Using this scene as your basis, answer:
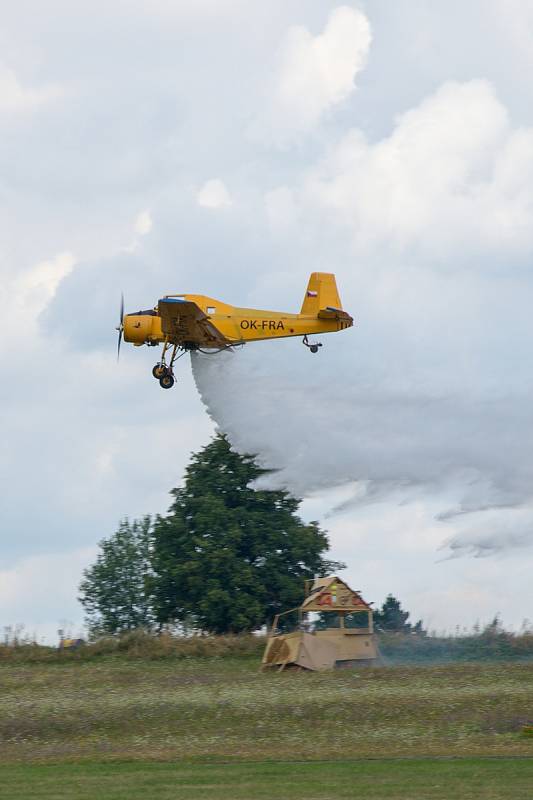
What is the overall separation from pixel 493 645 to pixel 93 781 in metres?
21.1

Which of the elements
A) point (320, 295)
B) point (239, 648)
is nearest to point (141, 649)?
point (239, 648)

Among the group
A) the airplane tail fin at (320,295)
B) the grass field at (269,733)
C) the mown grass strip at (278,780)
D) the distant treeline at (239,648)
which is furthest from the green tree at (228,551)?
the mown grass strip at (278,780)

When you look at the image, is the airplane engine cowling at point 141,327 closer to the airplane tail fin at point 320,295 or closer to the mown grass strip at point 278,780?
the airplane tail fin at point 320,295

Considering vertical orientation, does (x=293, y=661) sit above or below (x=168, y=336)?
below

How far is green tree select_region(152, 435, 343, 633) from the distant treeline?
28.7ft

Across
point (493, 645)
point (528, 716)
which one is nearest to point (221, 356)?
point (493, 645)

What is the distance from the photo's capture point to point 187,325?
126ft

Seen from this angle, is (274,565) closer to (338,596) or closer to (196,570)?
(196,570)

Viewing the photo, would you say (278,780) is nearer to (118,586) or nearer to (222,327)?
(222,327)

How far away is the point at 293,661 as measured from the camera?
115 ft

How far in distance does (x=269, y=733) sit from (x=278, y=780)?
4.96 m

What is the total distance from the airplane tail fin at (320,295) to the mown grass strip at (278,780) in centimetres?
2037

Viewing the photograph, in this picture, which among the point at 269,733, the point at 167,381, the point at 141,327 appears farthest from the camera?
the point at 141,327

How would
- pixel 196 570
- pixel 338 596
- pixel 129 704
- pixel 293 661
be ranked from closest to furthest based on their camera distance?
pixel 129 704, pixel 293 661, pixel 338 596, pixel 196 570
